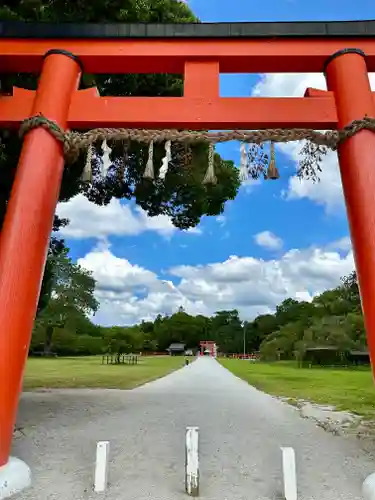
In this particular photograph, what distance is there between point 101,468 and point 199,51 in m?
3.71

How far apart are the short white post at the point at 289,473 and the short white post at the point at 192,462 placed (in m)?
0.62

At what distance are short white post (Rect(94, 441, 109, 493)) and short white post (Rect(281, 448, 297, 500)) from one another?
130 centimetres

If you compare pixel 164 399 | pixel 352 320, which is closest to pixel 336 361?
pixel 352 320

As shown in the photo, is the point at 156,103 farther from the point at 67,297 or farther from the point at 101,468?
the point at 67,297

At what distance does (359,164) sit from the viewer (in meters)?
3.36

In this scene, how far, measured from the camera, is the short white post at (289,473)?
9.36 feet

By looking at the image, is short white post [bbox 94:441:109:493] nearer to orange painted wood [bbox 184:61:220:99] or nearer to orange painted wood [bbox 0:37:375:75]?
orange painted wood [bbox 184:61:220:99]

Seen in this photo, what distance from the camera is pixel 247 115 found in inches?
143

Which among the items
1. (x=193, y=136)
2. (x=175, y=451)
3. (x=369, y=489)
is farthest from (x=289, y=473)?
(x=193, y=136)

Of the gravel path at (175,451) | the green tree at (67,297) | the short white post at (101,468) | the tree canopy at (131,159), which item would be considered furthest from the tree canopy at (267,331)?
the short white post at (101,468)

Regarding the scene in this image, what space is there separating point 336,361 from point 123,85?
20.5m

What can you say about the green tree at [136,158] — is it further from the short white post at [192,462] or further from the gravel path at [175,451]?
the gravel path at [175,451]

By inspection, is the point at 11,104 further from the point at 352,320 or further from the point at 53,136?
the point at 352,320

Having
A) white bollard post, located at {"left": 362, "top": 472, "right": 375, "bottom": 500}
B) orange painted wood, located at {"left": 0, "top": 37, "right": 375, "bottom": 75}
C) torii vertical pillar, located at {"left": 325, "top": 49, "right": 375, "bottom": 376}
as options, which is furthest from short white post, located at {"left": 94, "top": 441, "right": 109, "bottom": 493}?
orange painted wood, located at {"left": 0, "top": 37, "right": 375, "bottom": 75}
